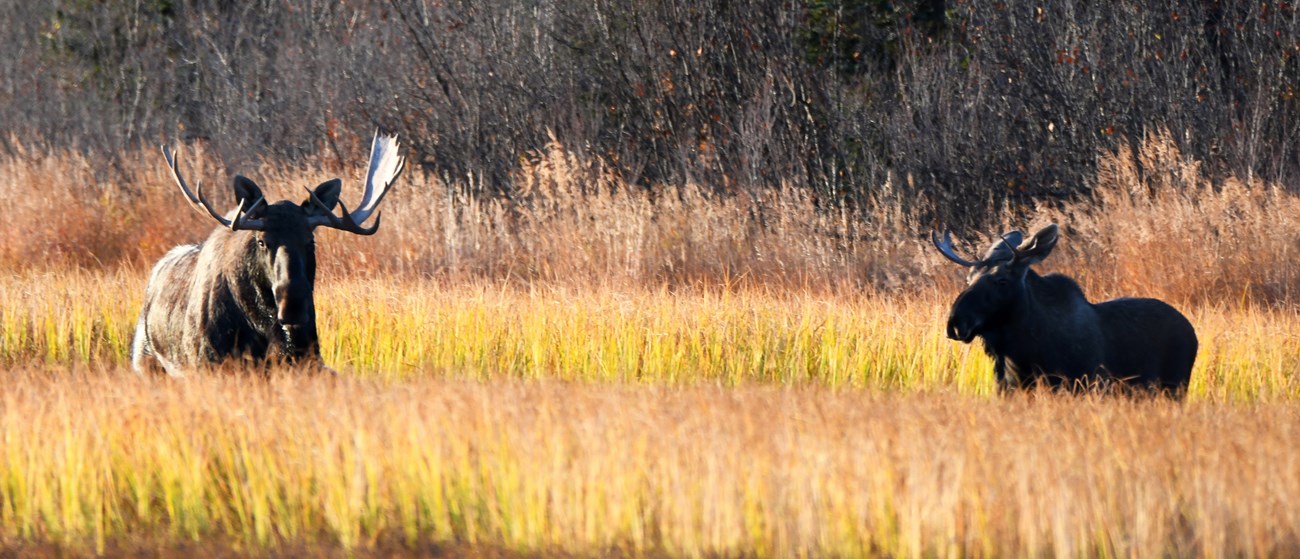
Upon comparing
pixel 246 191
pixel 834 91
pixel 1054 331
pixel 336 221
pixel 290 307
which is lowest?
pixel 1054 331

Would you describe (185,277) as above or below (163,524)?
above

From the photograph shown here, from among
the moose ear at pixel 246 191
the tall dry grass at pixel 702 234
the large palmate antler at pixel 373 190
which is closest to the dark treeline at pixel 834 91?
the tall dry grass at pixel 702 234

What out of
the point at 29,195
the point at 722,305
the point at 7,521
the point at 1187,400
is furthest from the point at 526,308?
the point at 29,195

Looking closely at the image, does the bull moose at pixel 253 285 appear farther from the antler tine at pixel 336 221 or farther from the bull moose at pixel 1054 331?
the bull moose at pixel 1054 331

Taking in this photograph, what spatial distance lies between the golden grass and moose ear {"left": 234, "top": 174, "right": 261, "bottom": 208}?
46.2 inches

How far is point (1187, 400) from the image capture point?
7703mm

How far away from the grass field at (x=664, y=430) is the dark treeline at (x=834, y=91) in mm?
3249

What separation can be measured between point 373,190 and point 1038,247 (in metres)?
3.45

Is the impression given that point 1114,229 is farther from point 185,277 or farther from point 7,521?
point 7,521

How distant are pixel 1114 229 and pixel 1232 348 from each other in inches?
128

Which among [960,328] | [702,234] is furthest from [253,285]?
[702,234]

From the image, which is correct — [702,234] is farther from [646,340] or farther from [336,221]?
[336,221]

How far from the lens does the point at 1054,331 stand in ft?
25.5

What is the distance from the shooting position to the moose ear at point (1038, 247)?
7.67 m
